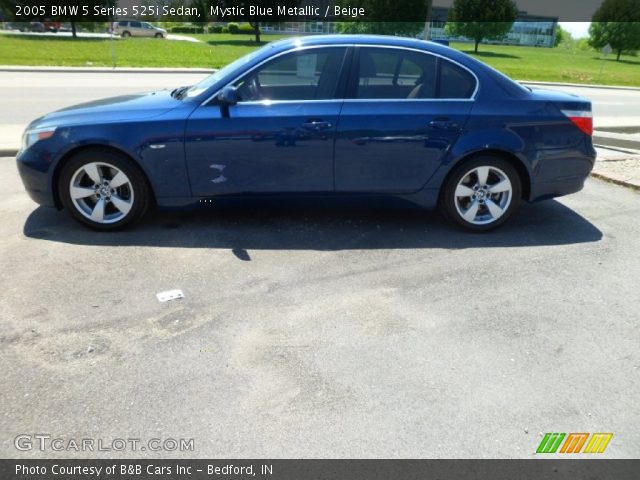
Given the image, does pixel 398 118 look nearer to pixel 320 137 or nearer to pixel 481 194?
pixel 320 137

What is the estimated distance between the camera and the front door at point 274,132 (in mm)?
4305

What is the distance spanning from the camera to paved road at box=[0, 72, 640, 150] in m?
10.0

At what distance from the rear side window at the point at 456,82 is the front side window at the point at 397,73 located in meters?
0.08

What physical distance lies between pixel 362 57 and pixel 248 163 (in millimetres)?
1340

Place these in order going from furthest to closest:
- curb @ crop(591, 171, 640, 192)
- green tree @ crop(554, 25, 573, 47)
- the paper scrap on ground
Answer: green tree @ crop(554, 25, 573, 47) < curb @ crop(591, 171, 640, 192) < the paper scrap on ground

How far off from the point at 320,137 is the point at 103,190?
1909 millimetres

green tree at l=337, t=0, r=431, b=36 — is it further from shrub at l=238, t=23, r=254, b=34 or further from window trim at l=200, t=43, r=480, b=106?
window trim at l=200, t=43, r=480, b=106

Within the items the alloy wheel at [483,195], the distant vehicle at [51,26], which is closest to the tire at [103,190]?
the alloy wheel at [483,195]

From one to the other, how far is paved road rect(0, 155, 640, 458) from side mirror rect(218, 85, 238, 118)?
41.9 inches

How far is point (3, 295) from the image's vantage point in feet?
11.5

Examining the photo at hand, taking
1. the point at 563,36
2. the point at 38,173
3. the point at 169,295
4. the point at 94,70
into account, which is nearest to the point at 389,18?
the point at 94,70

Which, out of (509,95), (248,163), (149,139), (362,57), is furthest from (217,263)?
(509,95)
